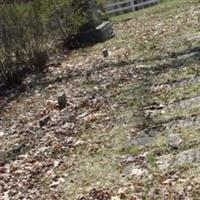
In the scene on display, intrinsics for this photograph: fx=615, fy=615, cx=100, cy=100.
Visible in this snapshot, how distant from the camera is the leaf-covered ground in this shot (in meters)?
5.86

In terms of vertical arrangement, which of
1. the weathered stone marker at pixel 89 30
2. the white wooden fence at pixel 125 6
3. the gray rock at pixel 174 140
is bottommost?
the white wooden fence at pixel 125 6

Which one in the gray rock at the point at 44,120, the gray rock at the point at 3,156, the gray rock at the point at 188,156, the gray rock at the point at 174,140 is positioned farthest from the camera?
the gray rock at the point at 44,120

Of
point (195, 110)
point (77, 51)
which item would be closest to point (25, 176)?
point (195, 110)

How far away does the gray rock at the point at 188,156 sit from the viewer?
581cm

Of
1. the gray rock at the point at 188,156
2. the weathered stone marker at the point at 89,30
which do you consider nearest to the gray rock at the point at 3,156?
the gray rock at the point at 188,156

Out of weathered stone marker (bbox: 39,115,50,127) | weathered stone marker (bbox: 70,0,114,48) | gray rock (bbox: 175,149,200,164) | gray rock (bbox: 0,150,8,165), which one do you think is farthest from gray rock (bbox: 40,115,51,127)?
weathered stone marker (bbox: 70,0,114,48)

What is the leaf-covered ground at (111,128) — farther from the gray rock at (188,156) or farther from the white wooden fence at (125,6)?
the white wooden fence at (125,6)

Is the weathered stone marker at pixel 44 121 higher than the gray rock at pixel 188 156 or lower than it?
lower

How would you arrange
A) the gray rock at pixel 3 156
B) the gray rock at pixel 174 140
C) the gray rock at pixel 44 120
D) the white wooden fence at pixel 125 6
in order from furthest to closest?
the white wooden fence at pixel 125 6, the gray rock at pixel 44 120, the gray rock at pixel 3 156, the gray rock at pixel 174 140

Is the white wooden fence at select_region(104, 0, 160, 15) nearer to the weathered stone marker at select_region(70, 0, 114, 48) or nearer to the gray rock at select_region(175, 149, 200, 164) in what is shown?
the weathered stone marker at select_region(70, 0, 114, 48)

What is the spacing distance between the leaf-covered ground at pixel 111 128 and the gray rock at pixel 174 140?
14mm

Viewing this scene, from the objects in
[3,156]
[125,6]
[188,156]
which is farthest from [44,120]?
[125,6]

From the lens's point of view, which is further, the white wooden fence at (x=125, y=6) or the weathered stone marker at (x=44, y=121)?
the white wooden fence at (x=125, y=6)

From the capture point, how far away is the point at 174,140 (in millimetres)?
6438
